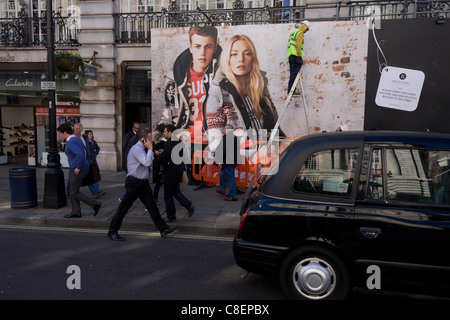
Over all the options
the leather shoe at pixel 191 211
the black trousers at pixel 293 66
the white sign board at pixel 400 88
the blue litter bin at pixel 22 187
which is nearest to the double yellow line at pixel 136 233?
the leather shoe at pixel 191 211

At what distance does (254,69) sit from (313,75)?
68.7 inches

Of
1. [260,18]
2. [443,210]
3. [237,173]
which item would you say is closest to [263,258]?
[443,210]

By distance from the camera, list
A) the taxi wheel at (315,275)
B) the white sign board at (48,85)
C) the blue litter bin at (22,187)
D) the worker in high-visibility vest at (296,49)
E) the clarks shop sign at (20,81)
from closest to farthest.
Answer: the taxi wheel at (315,275)
the blue litter bin at (22,187)
the white sign board at (48,85)
the worker in high-visibility vest at (296,49)
the clarks shop sign at (20,81)

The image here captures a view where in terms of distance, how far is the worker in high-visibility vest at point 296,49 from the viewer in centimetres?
965

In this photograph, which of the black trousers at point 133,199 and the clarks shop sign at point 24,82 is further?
the clarks shop sign at point 24,82

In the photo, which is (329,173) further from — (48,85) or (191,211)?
(48,85)

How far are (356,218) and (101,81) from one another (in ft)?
36.3

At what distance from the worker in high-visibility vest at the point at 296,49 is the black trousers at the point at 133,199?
587cm

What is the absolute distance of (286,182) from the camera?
12.4ft

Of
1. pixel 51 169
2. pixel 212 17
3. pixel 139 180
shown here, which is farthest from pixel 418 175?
pixel 212 17

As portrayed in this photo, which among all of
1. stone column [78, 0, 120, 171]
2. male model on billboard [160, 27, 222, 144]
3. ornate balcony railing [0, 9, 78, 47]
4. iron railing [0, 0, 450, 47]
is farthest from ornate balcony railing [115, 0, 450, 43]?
ornate balcony railing [0, 9, 78, 47]

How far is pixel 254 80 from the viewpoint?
1067 cm

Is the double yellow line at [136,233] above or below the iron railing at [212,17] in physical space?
below

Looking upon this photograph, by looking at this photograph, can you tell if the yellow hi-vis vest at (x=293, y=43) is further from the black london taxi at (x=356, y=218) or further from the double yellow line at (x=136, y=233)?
the black london taxi at (x=356, y=218)
